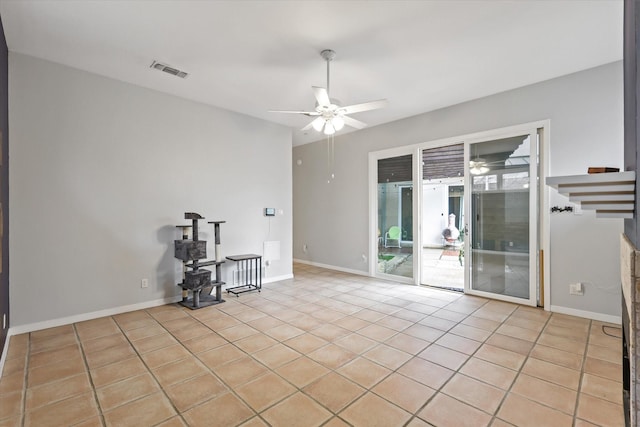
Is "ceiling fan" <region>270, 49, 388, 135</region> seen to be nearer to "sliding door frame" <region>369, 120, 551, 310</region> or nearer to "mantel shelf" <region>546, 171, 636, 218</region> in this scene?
"mantel shelf" <region>546, 171, 636, 218</region>

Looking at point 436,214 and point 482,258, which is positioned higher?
point 436,214

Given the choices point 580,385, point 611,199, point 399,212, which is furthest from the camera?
point 399,212

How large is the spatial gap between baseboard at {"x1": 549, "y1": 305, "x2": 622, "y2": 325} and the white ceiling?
9.66 feet

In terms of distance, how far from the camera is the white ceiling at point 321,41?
2.47 metres

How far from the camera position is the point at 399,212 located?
553 cm

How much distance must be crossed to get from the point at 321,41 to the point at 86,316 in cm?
416

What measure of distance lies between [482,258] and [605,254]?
54.4 inches

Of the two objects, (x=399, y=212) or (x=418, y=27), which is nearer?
(x=418, y=27)

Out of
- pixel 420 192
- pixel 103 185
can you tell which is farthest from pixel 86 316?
pixel 420 192

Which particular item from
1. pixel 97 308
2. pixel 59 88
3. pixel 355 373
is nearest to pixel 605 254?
pixel 355 373

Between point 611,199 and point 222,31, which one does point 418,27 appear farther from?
point 611,199

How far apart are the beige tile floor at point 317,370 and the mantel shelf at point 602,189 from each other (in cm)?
137

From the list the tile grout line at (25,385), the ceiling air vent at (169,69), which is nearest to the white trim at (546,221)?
the ceiling air vent at (169,69)

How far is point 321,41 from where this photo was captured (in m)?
2.91
